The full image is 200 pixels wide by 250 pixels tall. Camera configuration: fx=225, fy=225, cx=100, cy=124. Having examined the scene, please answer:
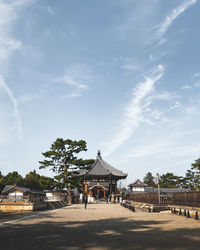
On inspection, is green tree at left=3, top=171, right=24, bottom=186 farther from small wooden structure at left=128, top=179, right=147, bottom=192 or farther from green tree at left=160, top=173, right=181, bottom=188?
green tree at left=160, top=173, right=181, bottom=188

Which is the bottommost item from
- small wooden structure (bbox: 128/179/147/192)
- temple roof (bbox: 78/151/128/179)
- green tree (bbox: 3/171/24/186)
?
small wooden structure (bbox: 128/179/147/192)

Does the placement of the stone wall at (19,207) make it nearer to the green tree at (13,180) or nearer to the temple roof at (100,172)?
the temple roof at (100,172)

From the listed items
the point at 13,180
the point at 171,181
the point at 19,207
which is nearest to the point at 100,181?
the point at 19,207

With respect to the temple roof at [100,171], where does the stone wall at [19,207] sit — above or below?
below

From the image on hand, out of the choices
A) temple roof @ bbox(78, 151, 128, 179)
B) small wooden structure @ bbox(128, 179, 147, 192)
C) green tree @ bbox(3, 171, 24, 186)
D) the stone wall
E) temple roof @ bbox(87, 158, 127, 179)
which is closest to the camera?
the stone wall

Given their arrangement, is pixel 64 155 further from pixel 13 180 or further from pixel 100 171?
pixel 13 180

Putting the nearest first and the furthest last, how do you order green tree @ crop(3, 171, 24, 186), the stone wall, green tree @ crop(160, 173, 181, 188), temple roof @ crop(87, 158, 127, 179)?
the stone wall < temple roof @ crop(87, 158, 127, 179) < green tree @ crop(3, 171, 24, 186) < green tree @ crop(160, 173, 181, 188)

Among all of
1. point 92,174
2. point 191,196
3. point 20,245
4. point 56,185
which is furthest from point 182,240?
point 92,174

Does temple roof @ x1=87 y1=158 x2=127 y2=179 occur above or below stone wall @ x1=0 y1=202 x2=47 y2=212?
above

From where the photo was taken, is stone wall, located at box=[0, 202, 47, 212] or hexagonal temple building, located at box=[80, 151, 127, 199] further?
hexagonal temple building, located at box=[80, 151, 127, 199]

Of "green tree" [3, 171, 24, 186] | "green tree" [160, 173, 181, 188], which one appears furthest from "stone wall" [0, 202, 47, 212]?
"green tree" [160, 173, 181, 188]

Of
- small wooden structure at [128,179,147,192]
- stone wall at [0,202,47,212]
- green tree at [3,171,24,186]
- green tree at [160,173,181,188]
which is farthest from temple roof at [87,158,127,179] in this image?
green tree at [160,173,181,188]

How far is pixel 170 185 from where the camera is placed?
271 feet

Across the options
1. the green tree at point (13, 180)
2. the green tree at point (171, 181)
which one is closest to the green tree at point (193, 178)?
the green tree at point (171, 181)
